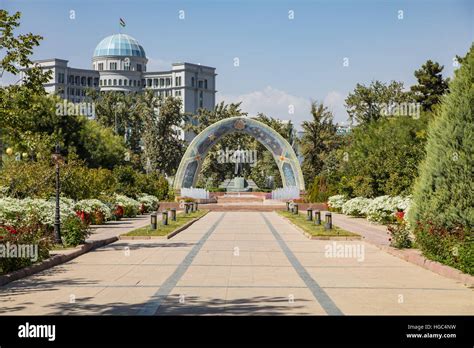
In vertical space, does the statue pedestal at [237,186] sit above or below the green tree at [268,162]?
Answer: below

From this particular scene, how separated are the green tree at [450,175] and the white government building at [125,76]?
15800cm

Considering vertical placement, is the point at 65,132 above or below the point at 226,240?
above

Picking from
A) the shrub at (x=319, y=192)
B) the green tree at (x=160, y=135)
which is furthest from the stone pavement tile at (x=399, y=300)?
the green tree at (x=160, y=135)

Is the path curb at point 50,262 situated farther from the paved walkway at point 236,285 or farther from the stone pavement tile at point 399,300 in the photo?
the stone pavement tile at point 399,300

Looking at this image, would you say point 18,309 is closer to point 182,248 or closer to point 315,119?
point 182,248

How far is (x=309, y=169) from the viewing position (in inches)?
3120

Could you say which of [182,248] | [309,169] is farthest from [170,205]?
[182,248]

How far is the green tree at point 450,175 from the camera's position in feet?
56.0

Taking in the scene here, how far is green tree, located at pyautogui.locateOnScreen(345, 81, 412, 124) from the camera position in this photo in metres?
72.2

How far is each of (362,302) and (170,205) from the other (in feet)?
144

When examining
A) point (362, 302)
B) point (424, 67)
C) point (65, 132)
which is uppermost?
point (424, 67)

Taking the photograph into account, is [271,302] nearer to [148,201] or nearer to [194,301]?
[194,301]

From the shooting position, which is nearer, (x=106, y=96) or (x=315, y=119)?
(x=315, y=119)

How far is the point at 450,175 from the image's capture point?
57.5 feet
